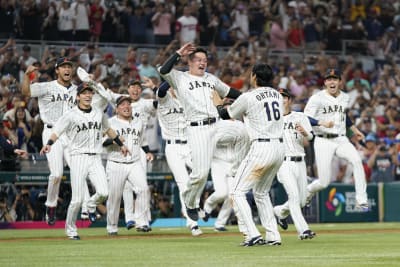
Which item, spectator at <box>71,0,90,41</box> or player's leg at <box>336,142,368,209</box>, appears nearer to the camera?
player's leg at <box>336,142,368,209</box>

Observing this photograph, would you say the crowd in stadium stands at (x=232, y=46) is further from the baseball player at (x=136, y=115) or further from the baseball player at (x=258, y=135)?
the baseball player at (x=258, y=135)

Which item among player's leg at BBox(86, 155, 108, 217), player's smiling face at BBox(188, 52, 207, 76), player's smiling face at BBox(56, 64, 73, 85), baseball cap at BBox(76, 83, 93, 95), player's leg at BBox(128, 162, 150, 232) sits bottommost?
player's leg at BBox(128, 162, 150, 232)

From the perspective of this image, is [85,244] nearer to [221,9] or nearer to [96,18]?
[96,18]

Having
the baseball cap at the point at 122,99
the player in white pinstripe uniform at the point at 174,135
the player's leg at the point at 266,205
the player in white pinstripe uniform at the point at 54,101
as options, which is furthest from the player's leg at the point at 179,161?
the player's leg at the point at 266,205

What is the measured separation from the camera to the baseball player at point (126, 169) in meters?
18.5

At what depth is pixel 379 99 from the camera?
2905 centimetres

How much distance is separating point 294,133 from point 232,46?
13140mm

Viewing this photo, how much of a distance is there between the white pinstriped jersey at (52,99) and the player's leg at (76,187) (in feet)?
4.93

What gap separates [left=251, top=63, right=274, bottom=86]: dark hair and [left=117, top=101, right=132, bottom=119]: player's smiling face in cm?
526

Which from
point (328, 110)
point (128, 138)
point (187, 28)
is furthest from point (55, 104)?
point (187, 28)

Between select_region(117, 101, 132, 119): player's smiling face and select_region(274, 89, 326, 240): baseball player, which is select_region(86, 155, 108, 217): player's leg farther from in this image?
select_region(274, 89, 326, 240): baseball player

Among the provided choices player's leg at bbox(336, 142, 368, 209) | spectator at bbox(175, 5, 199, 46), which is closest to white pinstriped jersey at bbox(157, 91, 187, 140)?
player's leg at bbox(336, 142, 368, 209)

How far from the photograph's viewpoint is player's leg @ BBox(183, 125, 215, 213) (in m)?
15.5

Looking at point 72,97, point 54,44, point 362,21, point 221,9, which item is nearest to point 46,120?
point 72,97
